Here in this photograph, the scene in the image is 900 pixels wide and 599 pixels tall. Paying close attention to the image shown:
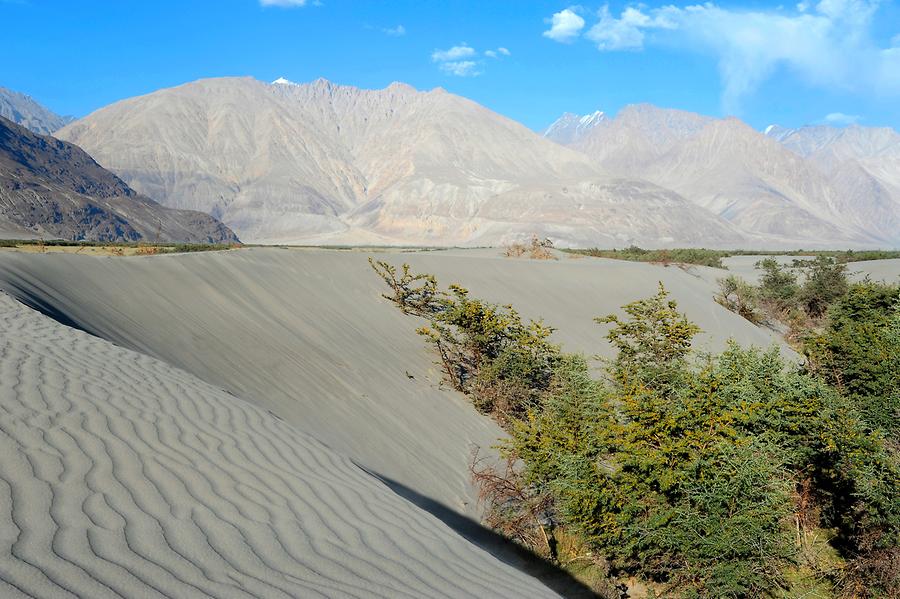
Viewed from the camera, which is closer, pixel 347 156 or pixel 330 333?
pixel 330 333

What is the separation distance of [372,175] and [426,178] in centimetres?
2323

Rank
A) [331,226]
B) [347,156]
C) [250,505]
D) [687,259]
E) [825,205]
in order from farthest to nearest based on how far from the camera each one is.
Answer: [825,205], [347,156], [331,226], [687,259], [250,505]

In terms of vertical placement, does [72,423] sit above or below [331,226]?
below

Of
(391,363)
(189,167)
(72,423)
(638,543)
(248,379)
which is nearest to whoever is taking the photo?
(72,423)

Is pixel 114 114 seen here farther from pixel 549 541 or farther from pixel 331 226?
pixel 549 541

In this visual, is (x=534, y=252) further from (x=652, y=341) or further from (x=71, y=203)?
(x=71, y=203)

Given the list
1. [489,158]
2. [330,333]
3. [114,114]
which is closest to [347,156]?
[489,158]

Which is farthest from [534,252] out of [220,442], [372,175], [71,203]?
[372,175]

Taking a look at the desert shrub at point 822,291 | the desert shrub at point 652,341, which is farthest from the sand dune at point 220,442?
the desert shrub at point 822,291

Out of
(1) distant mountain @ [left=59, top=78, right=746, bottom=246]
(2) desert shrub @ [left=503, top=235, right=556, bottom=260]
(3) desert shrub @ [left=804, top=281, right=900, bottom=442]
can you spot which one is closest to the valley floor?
(3) desert shrub @ [left=804, top=281, right=900, bottom=442]

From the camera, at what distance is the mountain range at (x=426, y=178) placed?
325 feet

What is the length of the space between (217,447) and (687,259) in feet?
114

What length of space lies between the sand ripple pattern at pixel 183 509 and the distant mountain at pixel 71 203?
153 feet

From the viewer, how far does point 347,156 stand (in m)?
135
